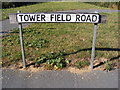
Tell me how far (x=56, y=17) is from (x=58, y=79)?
1.37 metres

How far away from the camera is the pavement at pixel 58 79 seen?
3270 millimetres

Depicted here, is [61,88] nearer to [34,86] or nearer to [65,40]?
[34,86]

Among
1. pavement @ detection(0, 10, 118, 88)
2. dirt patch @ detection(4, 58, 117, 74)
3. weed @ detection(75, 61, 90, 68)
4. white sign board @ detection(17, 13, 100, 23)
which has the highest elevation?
white sign board @ detection(17, 13, 100, 23)

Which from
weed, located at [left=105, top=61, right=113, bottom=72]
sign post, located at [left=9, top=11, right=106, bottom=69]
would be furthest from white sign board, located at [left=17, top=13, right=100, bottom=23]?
weed, located at [left=105, top=61, right=113, bottom=72]

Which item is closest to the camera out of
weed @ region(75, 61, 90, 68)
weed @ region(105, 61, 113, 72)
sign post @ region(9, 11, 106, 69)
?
sign post @ region(9, 11, 106, 69)

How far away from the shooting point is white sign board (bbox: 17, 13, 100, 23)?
11.3ft

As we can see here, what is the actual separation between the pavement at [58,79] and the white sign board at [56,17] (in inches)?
48.2

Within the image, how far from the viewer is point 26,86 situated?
325cm

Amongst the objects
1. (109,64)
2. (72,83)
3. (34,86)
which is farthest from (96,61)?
(34,86)

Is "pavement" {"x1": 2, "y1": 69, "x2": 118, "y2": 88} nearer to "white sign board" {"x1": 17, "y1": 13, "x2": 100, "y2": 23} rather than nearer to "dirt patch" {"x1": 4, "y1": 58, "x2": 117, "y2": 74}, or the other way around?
"dirt patch" {"x1": 4, "y1": 58, "x2": 117, "y2": 74}

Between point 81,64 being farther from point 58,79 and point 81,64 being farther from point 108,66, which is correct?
point 58,79

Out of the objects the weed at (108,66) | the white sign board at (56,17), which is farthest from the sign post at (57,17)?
the weed at (108,66)

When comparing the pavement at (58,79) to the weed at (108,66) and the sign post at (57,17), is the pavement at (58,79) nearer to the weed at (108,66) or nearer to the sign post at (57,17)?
the weed at (108,66)

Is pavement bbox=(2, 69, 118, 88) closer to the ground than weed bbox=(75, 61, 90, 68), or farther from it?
closer to the ground
